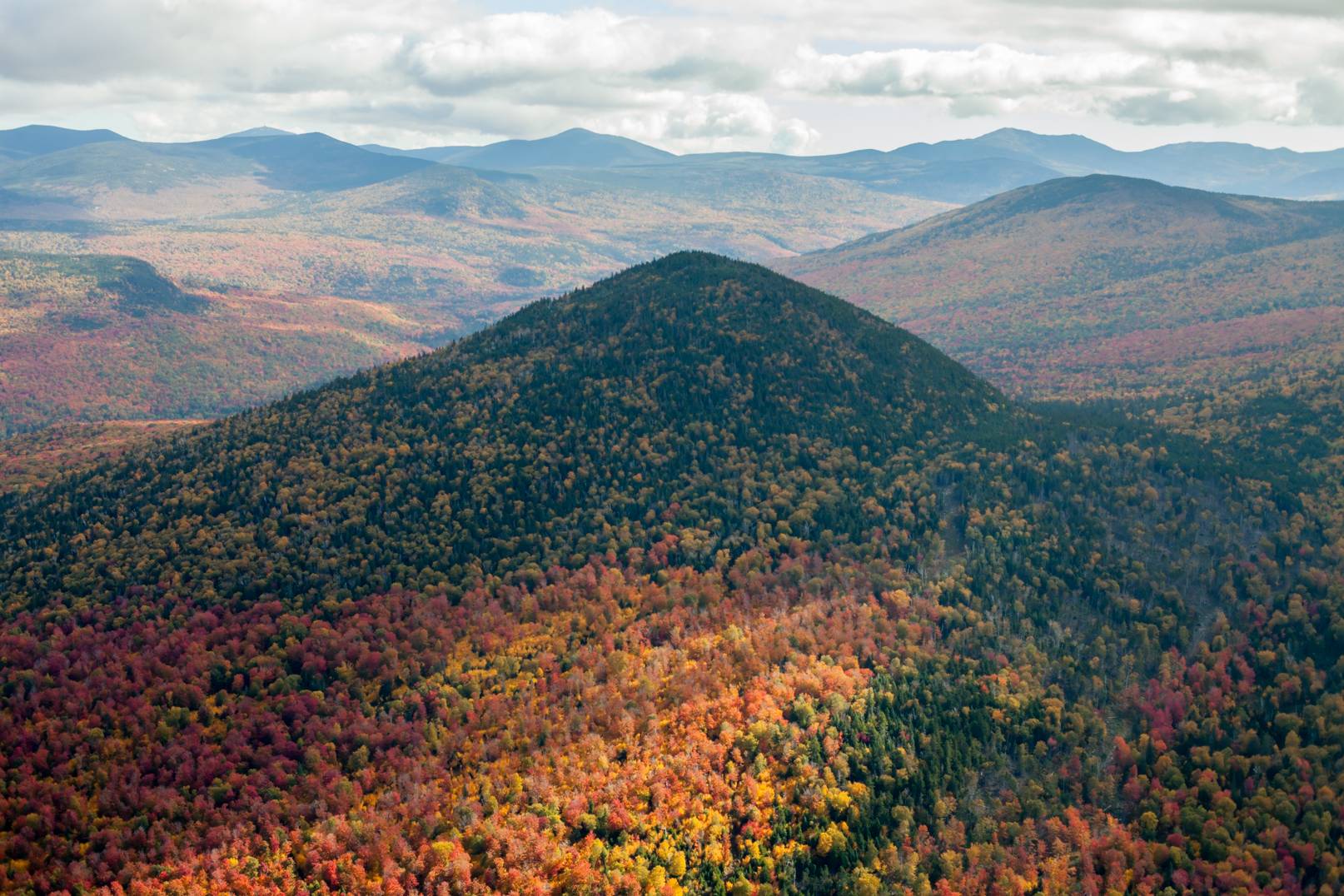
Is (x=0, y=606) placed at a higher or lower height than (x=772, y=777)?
higher

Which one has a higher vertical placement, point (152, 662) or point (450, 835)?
point (152, 662)

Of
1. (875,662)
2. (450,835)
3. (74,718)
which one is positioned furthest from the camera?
(875,662)

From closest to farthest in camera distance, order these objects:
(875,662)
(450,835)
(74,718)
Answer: (450,835)
(74,718)
(875,662)

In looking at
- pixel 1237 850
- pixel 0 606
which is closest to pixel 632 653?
pixel 1237 850

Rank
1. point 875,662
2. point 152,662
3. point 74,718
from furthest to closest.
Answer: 1. point 875,662
2. point 152,662
3. point 74,718

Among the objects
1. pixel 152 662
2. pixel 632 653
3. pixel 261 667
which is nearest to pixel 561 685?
pixel 632 653

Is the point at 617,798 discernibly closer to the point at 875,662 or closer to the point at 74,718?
the point at 875,662

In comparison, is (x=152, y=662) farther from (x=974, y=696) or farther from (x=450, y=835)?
(x=974, y=696)

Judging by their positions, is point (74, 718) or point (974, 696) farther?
point (974, 696)

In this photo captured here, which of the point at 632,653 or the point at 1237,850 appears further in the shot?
the point at 632,653
